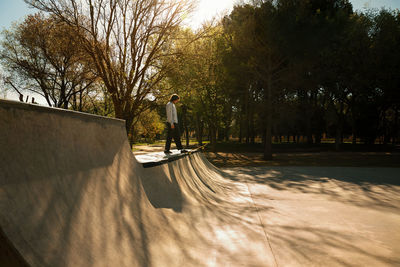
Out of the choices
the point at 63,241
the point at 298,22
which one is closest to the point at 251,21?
the point at 298,22

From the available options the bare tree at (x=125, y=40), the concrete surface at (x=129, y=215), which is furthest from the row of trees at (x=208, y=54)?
the concrete surface at (x=129, y=215)

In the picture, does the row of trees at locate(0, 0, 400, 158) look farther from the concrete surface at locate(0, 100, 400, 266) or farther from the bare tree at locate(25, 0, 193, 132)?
the concrete surface at locate(0, 100, 400, 266)

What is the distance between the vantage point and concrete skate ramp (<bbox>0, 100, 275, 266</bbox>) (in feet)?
5.93

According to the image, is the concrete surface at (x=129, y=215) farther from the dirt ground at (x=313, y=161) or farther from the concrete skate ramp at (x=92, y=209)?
the dirt ground at (x=313, y=161)

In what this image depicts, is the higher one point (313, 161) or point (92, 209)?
point (92, 209)

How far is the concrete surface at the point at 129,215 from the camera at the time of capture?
73.5 inches

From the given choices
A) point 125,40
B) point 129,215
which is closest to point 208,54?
point 125,40

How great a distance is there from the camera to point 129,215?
9.81ft

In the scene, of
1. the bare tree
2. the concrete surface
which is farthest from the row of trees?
the concrete surface

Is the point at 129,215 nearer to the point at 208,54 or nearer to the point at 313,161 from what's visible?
the point at 208,54

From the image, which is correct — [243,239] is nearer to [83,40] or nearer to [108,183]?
[108,183]

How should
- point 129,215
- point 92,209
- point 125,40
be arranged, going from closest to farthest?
1. point 92,209
2. point 129,215
3. point 125,40

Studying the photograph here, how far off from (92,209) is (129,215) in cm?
60

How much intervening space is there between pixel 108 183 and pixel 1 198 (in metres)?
1.45
